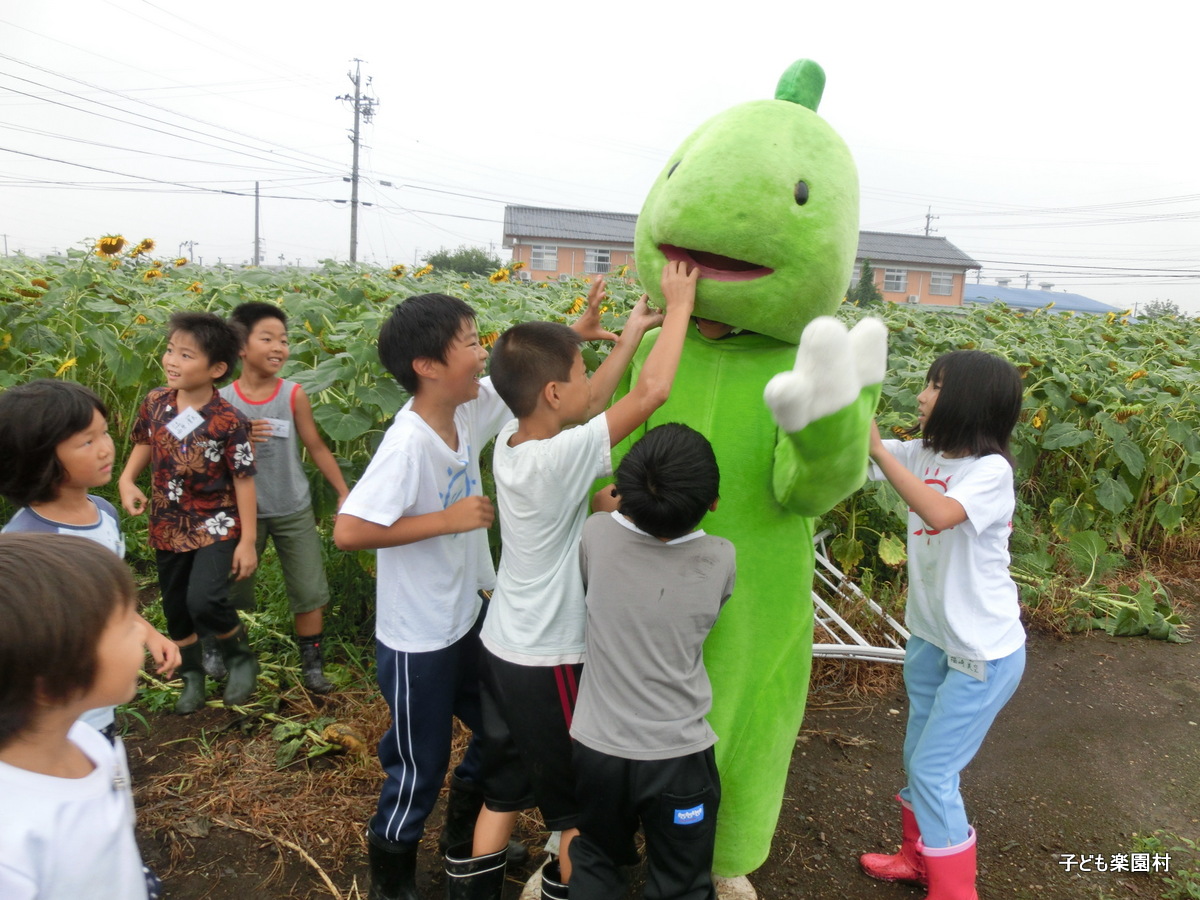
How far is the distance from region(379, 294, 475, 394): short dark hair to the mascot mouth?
1.71 feet

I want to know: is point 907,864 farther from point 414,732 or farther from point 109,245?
point 109,245

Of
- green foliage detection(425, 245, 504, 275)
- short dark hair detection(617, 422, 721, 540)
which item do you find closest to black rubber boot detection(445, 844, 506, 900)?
short dark hair detection(617, 422, 721, 540)

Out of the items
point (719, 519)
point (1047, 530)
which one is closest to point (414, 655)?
point (719, 519)

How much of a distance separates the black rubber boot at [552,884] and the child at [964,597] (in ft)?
Answer: 3.00

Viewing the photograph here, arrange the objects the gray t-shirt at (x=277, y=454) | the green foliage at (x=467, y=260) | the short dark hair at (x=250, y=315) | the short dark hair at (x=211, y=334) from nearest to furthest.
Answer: the short dark hair at (x=211, y=334), the short dark hair at (x=250, y=315), the gray t-shirt at (x=277, y=454), the green foliage at (x=467, y=260)

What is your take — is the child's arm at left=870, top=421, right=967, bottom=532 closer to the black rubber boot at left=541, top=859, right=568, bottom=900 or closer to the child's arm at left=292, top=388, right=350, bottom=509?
the black rubber boot at left=541, top=859, right=568, bottom=900

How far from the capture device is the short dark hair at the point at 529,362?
1845 millimetres

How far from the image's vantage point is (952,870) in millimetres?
2104

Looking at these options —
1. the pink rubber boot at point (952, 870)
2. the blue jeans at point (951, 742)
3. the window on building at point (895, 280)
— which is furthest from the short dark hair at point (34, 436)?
the window on building at point (895, 280)

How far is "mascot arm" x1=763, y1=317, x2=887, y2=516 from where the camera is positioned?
5.25 feet

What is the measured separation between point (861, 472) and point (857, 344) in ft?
1.02

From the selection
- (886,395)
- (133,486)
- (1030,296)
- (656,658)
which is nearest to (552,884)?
(656,658)

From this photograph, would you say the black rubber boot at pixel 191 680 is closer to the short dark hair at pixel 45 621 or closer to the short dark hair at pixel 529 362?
the short dark hair at pixel 529 362

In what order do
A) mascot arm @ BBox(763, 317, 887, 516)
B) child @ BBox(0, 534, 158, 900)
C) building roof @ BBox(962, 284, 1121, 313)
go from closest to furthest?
child @ BBox(0, 534, 158, 900)
mascot arm @ BBox(763, 317, 887, 516)
building roof @ BBox(962, 284, 1121, 313)
